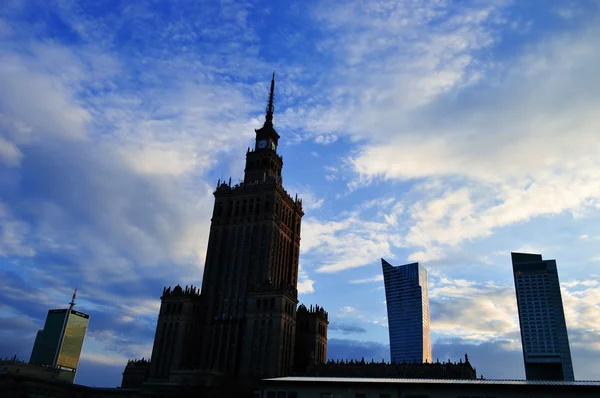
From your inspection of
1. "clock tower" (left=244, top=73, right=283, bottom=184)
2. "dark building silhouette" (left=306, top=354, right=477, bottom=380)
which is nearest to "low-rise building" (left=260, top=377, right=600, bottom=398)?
"dark building silhouette" (left=306, top=354, right=477, bottom=380)

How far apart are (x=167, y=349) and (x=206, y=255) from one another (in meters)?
31.4

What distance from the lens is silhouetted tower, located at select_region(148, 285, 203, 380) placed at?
138750mm

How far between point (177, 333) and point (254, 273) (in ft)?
92.5

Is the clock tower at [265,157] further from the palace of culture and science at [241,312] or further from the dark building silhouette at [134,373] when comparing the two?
the dark building silhouette at [134,373]

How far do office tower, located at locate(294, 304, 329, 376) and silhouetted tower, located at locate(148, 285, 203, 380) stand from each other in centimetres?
3041

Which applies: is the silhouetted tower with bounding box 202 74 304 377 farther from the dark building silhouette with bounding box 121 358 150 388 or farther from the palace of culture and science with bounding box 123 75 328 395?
the dark building silhouette with bounding box 121 358 150 388

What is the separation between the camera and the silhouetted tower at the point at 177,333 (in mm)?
138750

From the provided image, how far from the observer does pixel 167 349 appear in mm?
141125

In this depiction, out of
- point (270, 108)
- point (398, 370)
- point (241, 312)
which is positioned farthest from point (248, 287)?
point (270, 108)

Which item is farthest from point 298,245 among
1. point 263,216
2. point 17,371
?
point 17,371

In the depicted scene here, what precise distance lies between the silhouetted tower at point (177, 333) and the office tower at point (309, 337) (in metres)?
30.4

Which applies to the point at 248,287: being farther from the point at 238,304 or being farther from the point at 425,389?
the point at 425,389

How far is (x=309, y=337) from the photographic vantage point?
495ft

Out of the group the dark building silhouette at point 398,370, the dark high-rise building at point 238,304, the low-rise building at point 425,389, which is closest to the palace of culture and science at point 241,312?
the dark high-rise building at point 238,304
